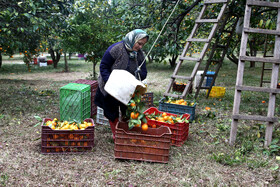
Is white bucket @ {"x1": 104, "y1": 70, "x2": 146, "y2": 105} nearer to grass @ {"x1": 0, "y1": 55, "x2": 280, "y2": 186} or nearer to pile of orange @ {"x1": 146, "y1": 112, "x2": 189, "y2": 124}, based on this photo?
grass @ {"x1": 0, "y1": 55, "x2": 280, "y2": 186}

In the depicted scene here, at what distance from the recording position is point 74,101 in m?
4.97

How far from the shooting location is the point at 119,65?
366cm

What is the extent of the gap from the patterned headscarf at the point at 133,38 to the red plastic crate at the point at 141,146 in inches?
42.7

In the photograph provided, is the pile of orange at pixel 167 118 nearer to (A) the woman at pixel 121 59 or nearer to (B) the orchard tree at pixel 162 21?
(A) the woman at pixel 121 59

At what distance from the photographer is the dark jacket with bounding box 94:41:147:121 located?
144 inches

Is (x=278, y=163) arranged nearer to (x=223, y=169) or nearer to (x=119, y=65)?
(x=223, y=169)

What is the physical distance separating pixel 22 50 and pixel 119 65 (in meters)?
9.51

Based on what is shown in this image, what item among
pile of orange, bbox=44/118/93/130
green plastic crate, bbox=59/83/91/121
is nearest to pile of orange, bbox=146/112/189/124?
pile of orange, bbox=44/118/93/130

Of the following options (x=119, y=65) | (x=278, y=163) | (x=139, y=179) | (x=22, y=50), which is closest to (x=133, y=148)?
(x=139, y=179)

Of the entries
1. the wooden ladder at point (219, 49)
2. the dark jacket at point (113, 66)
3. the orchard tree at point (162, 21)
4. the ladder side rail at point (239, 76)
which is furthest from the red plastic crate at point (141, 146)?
the wooden ladder at point (219, 49)

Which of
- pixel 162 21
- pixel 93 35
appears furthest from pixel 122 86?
pixel 93 35

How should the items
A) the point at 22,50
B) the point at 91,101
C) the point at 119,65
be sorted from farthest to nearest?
the point at 22,50 → the point at 91,101 → the point at 119,65

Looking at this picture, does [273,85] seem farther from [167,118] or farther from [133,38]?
[133,38]

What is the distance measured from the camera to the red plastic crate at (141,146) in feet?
11.5
